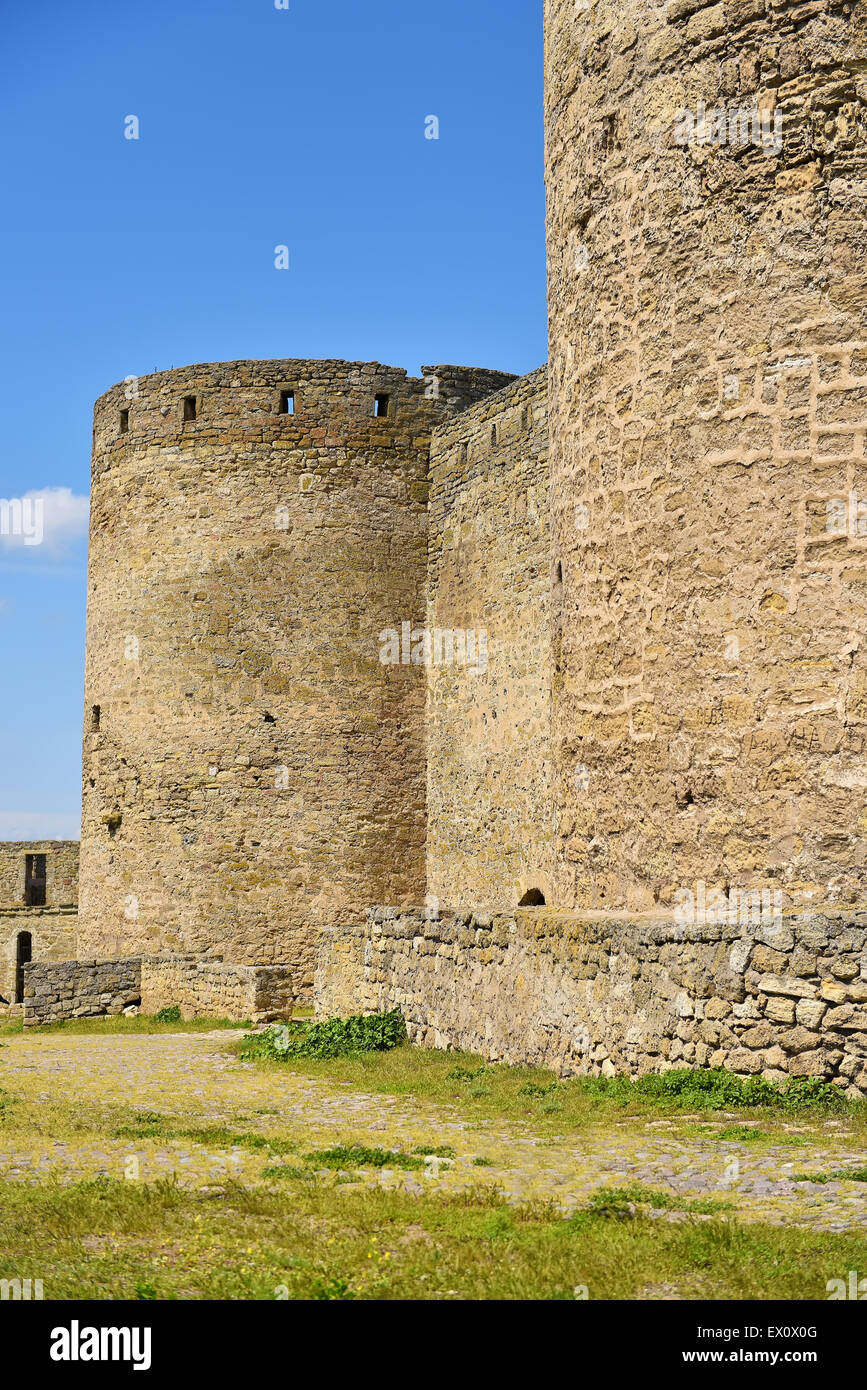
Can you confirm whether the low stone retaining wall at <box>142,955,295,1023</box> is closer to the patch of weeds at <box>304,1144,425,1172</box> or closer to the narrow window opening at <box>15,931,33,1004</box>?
the patch of weeds at <box>304,1144,425,1172</box>

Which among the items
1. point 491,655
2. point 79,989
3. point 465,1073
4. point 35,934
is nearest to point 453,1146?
point 465,1073

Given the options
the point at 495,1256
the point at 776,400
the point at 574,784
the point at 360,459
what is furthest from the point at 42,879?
the point at 495,1256

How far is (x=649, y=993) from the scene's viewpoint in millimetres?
6516

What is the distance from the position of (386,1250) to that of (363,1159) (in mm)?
1425

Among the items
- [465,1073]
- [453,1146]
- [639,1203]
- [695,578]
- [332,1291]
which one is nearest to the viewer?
[332,1291]

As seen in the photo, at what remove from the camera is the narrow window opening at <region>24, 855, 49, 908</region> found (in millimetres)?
31156

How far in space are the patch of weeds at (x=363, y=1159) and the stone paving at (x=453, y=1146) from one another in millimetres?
79

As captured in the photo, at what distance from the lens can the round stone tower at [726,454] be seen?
693 cm

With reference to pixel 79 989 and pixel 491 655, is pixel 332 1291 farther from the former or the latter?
pixel 79 989

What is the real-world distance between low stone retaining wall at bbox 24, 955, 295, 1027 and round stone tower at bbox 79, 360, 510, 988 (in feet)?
2.29

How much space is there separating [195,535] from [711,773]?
37.4 ft

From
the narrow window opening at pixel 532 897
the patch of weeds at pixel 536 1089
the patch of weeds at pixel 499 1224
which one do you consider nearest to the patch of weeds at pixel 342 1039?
the patch of weeds at pixel 536 1089

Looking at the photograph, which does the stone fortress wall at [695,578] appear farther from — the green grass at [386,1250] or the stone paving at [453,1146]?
the green grass at [386,1250]
